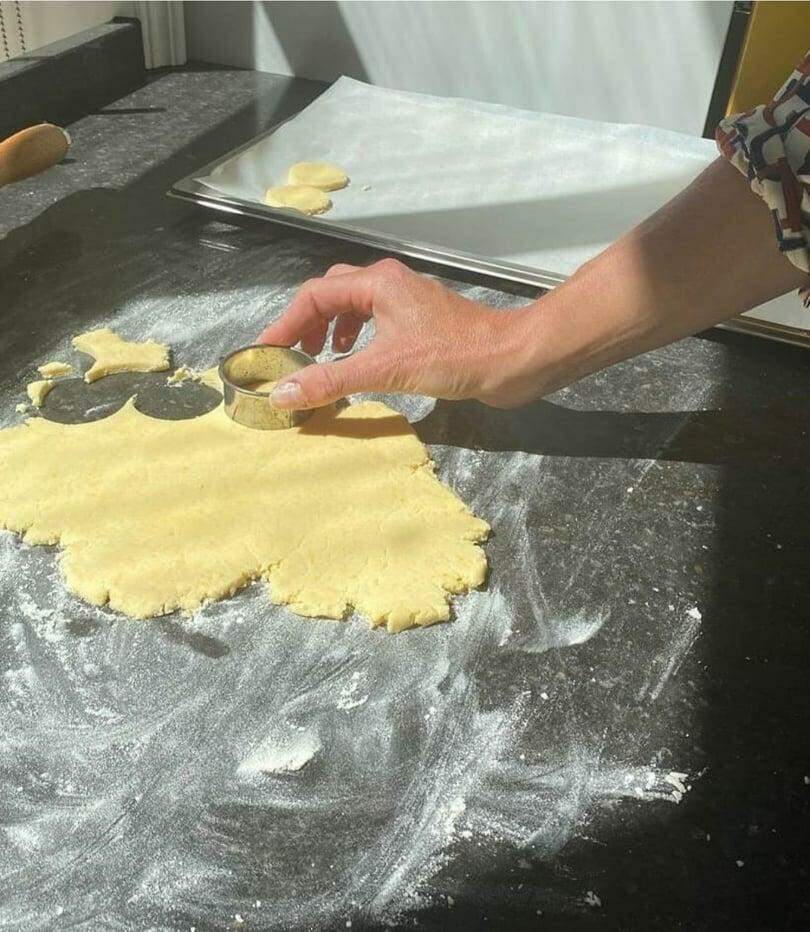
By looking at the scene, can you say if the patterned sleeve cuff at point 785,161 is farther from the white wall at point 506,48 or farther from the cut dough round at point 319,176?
the white wall at point 506,48

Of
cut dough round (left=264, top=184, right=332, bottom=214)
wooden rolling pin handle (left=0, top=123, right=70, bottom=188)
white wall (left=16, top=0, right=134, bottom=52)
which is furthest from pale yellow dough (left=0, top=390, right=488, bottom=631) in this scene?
white wall (left=16, top=0, right=134, bottom=52)

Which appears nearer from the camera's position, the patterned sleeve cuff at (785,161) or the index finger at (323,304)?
the patterned sleeve cuff at (785,161)

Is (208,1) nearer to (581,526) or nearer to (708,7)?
(708,7)

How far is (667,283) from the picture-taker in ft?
3.96

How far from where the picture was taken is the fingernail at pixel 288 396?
125 cm

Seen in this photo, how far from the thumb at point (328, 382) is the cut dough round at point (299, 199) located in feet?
2.60

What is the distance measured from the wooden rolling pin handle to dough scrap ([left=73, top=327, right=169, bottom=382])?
0.40 metres

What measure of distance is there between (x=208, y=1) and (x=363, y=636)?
7.50 ft

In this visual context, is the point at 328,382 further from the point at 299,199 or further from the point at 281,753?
the point at 299,199

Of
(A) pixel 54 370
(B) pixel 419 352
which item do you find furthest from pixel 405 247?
(A) pixel 54 370

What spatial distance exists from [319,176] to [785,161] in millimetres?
1217

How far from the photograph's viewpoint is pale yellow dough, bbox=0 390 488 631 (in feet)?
3.66

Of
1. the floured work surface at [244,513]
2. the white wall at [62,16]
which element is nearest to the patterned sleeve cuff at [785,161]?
the floured work surface at [244,513]

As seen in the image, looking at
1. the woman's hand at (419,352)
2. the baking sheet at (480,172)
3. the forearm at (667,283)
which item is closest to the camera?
the forearm at (667,283)
